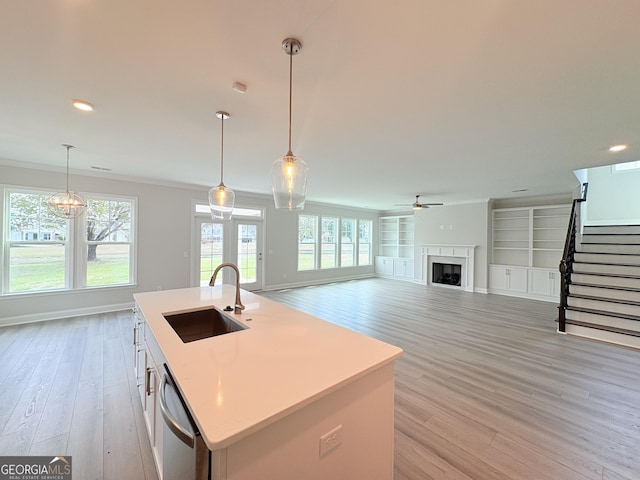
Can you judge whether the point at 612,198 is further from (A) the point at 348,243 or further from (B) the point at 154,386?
(B) the point at 154,386

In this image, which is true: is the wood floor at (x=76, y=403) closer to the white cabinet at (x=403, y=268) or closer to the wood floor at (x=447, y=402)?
the wood floor at (x=447, y=402)

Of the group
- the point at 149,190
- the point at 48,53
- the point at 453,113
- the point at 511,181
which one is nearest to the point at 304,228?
the point at 149,190

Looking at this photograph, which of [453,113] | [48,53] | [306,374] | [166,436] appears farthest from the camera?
[453,113]

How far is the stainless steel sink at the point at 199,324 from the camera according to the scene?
7.10ft

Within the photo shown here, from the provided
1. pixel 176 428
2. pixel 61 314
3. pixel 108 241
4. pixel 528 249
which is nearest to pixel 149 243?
pixel 108 241

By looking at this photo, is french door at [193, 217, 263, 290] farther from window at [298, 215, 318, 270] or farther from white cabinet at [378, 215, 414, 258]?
white cabinet at [378, 215, 414, 258]

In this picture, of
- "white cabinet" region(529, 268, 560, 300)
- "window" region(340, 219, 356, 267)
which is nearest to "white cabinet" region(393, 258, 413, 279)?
"window" region(340, 219, 356, 267)

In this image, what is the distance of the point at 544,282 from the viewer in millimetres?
6477

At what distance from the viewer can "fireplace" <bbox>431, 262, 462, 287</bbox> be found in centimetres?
829

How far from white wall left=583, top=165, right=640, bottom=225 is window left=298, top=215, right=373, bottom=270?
5997 millimetres

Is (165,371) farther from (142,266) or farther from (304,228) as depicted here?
(304,228)

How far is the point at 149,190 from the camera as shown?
5520 millimetres

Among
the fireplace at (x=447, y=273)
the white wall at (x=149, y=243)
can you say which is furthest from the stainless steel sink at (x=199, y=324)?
the fireplace at (x=447, y=273)

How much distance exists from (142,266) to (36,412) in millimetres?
3553
